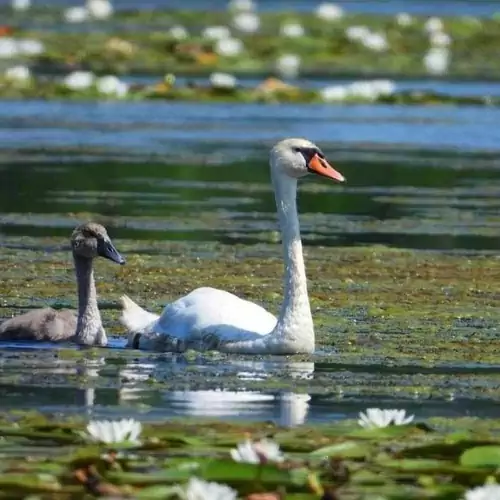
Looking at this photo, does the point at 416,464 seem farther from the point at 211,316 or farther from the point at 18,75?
the point at 18,75

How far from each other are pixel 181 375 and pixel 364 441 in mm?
2358

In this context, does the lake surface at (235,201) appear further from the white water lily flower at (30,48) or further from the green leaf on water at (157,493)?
the white water lily flower at (30,48)

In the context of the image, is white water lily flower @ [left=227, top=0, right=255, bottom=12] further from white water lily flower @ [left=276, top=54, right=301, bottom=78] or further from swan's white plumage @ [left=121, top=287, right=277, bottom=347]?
swan's white plumage @ [left=121, top=287, right=277, bottom=347]

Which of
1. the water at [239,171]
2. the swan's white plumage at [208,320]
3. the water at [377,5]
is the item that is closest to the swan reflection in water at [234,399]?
the swan's white plumage at [208,320]

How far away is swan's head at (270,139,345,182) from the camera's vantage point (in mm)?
10969

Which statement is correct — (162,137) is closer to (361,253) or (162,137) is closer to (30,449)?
(361,253)

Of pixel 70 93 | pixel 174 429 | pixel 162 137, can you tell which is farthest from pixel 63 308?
pixel 70 93

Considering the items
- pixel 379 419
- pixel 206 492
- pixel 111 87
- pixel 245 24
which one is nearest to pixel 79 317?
pixel 379 419

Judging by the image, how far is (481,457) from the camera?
278 inches

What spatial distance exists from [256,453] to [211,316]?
4.24 meters

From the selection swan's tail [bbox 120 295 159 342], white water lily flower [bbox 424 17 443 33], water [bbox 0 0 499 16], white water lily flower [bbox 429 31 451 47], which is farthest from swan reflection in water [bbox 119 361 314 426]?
water [bbox 0 0 499 16]

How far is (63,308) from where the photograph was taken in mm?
12156

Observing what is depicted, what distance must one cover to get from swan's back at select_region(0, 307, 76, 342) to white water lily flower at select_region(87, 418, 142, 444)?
12.4 feet

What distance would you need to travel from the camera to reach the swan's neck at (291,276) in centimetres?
1051
